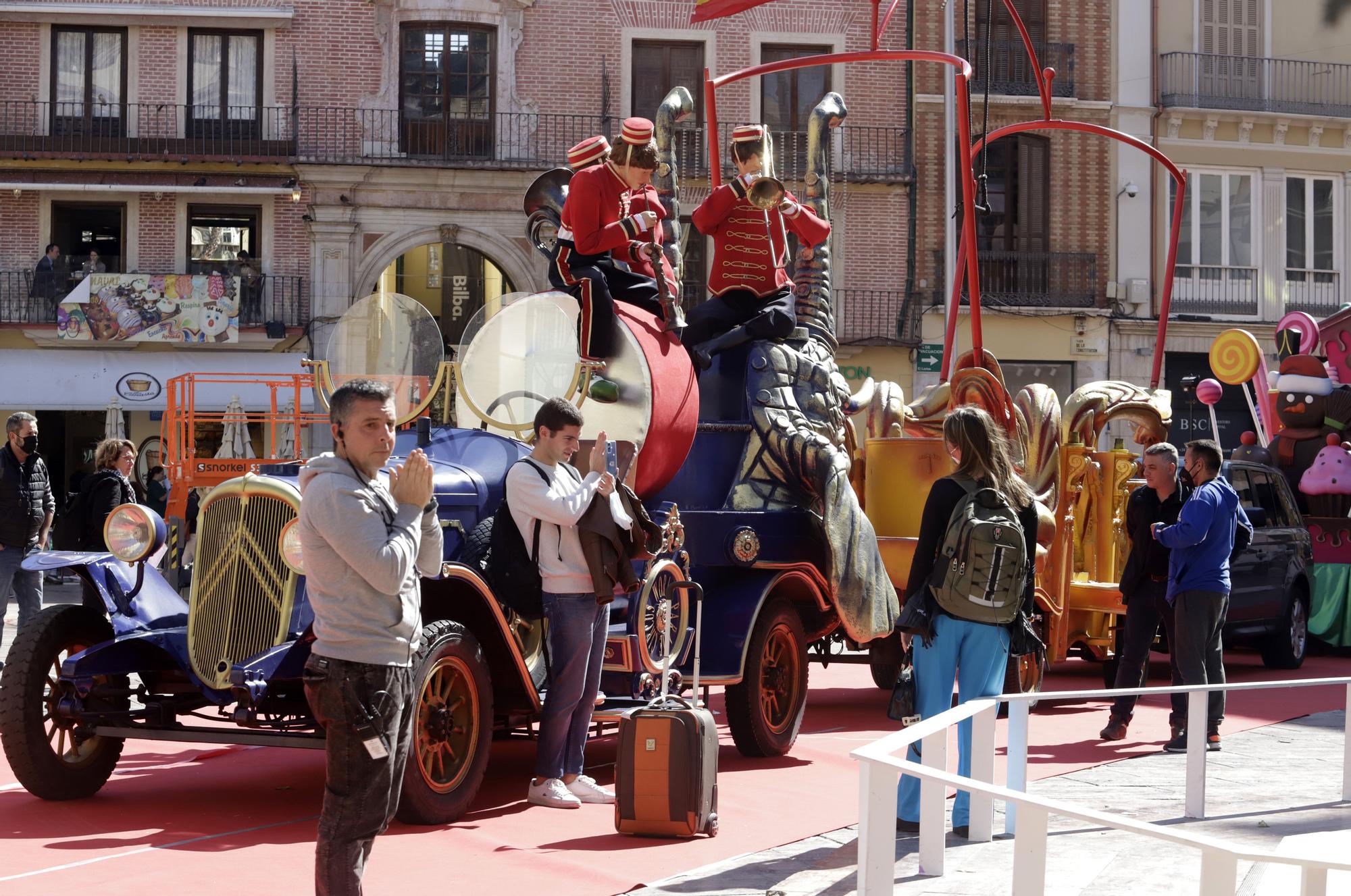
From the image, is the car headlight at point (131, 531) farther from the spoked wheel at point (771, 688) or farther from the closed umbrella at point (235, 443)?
the closed umbrella at point (235, 443)

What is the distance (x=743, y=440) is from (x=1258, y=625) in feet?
23.5

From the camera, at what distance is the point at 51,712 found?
291 inches

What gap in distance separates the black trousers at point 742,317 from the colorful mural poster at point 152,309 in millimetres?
19672

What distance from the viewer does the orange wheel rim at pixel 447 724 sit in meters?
6.97

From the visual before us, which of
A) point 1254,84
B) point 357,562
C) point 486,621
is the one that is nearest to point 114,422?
point 486,621

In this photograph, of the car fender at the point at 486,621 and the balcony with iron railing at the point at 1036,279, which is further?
the balcony with iron railing at the point at 1036,279

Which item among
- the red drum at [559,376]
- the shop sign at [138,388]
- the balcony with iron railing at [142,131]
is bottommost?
the red drum at [559,376]

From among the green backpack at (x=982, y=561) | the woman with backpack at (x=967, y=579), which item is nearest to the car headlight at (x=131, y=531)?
the woman with backpack at (x=967, y=579)

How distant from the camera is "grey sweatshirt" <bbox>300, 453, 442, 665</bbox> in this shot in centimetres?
453

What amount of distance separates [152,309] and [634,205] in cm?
2056

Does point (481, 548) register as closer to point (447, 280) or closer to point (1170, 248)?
point (1170, 248)

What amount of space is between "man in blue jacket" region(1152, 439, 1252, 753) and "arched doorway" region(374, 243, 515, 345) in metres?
22.2

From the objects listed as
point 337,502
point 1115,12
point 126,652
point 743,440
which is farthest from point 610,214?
point 1115,12

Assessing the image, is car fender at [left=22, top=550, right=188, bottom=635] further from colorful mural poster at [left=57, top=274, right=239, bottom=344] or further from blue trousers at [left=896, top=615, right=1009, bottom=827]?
colorful mural poster at [left=57, top=274, right=239, bottom=344]
